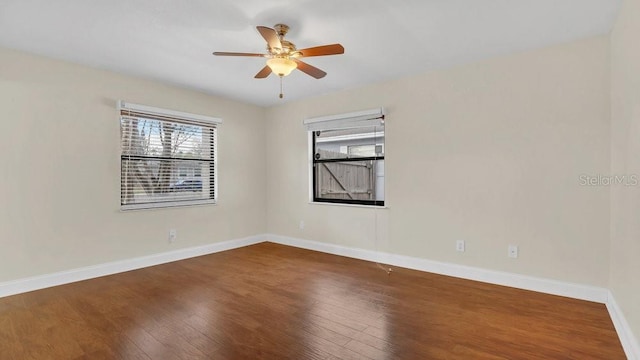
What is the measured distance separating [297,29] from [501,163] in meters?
2.37

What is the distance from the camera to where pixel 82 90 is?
3.38 meters

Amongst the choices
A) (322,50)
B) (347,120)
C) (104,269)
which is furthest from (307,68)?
(104,269)

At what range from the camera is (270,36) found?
7.42 feet

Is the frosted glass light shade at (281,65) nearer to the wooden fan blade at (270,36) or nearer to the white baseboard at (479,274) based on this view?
the wooden fan blade at (270,36)

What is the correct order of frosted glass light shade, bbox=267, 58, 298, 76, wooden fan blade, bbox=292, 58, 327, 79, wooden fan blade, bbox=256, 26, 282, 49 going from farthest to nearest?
wooden fan blade, bbox=292, 58, 327, 79
frosted glass light shade, bbox=267, 58, 298, 76
wooden fan blade, bbox=256, 26, 282, 49

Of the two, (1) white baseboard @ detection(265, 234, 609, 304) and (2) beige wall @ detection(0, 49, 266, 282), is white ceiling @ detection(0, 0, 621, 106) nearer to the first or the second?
(2) beige wall @ detection(0, 49, 266, 282)

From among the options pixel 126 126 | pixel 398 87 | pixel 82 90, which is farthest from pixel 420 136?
pixel 82 90

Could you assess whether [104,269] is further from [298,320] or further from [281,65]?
[281,65]

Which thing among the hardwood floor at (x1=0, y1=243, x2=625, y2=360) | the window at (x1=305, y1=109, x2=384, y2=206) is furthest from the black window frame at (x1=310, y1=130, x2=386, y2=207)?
the hardwood floor at (x1=0, y1=243, x2=625, y2=360)

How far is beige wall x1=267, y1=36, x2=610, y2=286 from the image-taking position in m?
2.77

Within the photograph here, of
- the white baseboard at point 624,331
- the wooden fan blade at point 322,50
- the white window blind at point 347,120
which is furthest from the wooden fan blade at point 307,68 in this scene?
the white baseboard at point 624,331

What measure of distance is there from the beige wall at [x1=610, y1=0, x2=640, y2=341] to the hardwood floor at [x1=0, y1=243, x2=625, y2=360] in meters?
0.33

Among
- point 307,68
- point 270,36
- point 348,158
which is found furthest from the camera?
point 348,158

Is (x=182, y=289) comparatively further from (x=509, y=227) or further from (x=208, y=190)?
(x=509, y=227)
